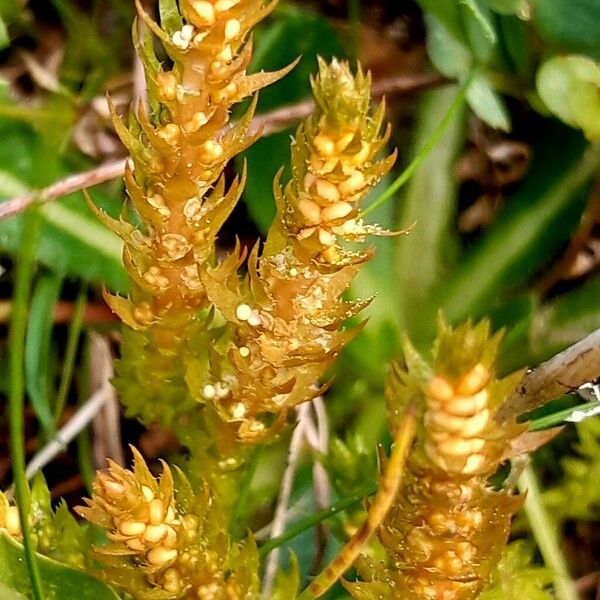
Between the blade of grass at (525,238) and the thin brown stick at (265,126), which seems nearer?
the thin brown stick at (265,126)

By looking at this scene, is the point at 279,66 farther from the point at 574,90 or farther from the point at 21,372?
the point at 21,372

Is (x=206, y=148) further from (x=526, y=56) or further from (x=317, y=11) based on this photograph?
(x=317, y=11)

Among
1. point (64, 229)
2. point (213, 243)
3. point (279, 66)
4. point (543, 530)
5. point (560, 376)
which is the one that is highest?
point (279, 66)

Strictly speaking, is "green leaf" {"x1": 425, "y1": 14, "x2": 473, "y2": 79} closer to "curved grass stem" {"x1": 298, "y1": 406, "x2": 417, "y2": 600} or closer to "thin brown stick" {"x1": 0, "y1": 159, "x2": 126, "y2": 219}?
"thin brown stick" {"x1": 0, "y1": 159, "x2": 126, "y2": 219}

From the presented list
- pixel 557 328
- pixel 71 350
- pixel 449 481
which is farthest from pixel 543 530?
pixel 71 350

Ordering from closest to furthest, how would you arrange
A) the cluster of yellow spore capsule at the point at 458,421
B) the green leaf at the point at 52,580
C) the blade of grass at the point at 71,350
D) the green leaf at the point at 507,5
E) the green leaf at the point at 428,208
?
the cluster of yellow spore capsule at the point at 458,421 → the green leaf at the point at 52,580 → the green leaf at the point at 507,5 → the blade of grass at the point at 71,350 → the green leaf at the point at 428,208

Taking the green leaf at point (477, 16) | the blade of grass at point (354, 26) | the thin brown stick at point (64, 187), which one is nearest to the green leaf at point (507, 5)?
the green leaf at point (477, 16)

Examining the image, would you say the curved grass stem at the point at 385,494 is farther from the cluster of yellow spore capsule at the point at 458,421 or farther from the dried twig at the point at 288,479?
the dried twig at the point at 288,479

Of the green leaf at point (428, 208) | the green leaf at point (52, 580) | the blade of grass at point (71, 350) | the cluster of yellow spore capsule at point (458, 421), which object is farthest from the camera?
the green leaf at point (428, 208)
